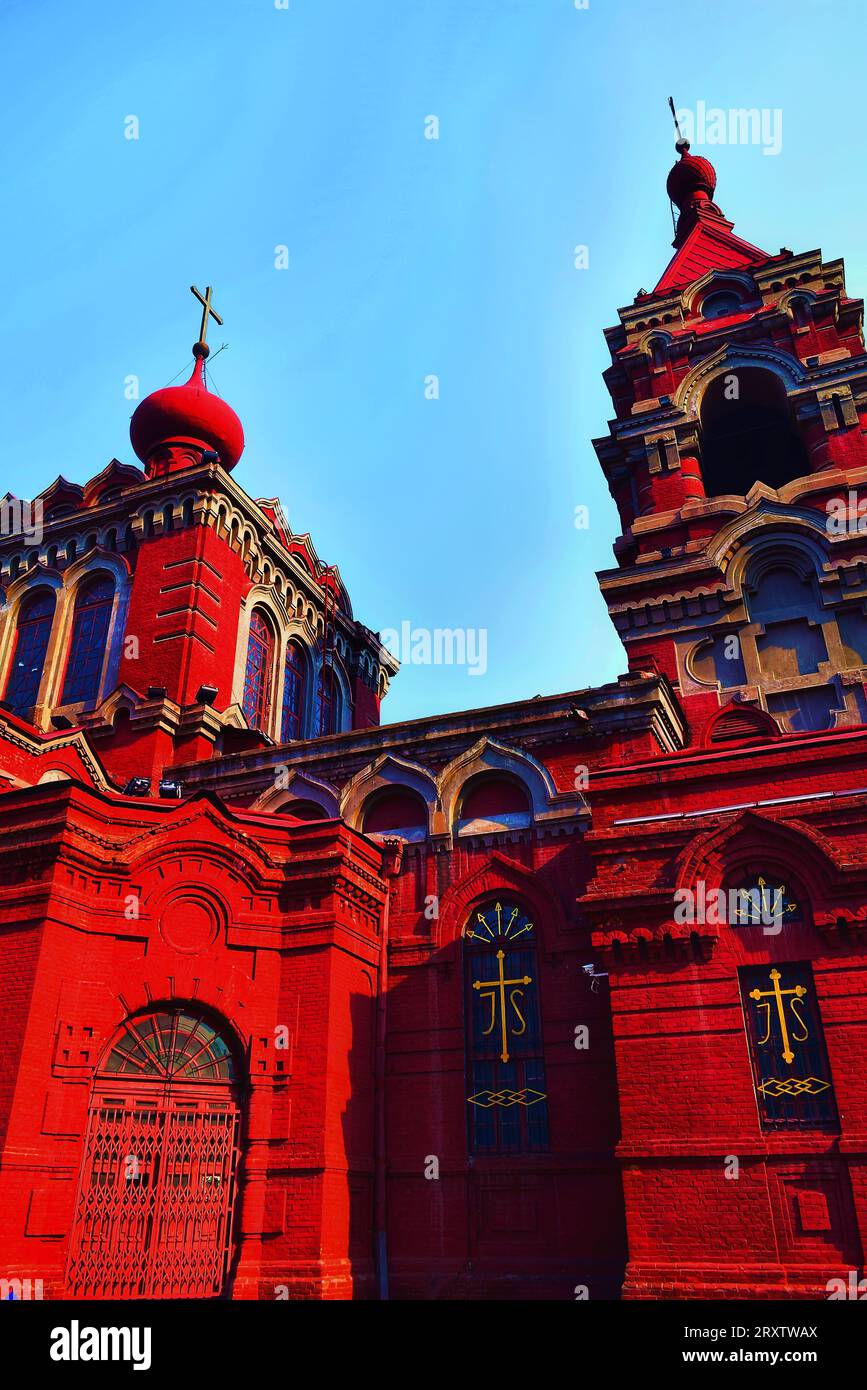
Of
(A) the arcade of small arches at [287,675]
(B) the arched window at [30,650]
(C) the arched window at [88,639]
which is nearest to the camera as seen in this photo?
(C) the arched window at [88,639]

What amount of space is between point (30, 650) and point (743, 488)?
1779 cm

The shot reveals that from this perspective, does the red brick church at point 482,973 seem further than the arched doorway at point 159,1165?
No

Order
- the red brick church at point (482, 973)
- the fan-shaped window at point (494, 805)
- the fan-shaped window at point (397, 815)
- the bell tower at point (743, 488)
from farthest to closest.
→ 1. the bell tower at point (743, 488)
2. the fan-shaped window at point (397, 815)
3. the fan-shaped window at point (494, 805)
4. the red brick church at point (482, 973)

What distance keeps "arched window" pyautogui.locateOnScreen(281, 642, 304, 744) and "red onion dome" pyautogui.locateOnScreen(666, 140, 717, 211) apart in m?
18.1

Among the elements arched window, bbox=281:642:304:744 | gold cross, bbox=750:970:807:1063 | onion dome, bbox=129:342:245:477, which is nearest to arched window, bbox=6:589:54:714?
onion dome, bbox=129:342:245:477

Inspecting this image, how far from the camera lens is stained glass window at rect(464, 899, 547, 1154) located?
1421 centimetres

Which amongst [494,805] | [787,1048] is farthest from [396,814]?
[787,1048]

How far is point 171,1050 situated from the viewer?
520 inches

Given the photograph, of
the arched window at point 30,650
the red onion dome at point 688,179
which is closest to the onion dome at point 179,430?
the arched window at point 30,650

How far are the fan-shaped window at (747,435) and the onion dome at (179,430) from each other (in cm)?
1223

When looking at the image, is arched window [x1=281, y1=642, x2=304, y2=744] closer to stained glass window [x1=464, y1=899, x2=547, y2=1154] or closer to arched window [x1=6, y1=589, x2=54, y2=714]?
arched window [x1=6, y1=589, x2=54, y2=714]

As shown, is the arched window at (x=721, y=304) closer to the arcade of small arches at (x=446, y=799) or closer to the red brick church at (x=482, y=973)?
the red brick church at (x=482, y=973)

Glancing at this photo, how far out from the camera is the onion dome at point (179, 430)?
26469 millimetres
